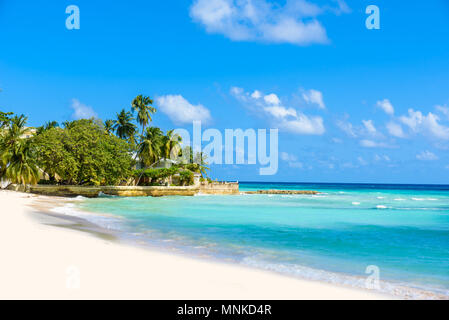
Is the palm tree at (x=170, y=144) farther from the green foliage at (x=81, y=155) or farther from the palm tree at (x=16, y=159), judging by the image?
the palm tree at (x=16, y=159)

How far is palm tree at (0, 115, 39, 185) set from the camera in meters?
30.1

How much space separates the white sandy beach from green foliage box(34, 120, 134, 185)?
942 inches

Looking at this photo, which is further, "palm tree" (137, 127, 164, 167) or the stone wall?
the stone wall

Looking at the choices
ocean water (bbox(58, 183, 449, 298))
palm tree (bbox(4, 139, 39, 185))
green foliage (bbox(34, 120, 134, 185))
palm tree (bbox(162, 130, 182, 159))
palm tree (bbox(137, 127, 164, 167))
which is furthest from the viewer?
palm tree (bbox(162, 130, 182, 159))

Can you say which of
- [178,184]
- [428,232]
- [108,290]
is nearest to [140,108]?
[178,184]

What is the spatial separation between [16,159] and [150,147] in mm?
17681

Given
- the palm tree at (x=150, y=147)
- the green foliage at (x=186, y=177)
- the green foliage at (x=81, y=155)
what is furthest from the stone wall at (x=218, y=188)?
the green foliage at (x=81, y=155)

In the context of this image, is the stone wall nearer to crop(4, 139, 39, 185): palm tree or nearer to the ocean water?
crop(4, 139, 39, 185): palm tree

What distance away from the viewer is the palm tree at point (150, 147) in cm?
4619

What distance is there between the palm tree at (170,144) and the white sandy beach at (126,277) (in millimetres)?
42994

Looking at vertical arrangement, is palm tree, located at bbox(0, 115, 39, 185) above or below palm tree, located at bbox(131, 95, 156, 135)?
below

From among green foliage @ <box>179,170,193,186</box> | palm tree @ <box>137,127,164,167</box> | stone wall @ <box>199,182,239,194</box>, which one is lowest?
stone wall @ <box>199,182,239,194</box>

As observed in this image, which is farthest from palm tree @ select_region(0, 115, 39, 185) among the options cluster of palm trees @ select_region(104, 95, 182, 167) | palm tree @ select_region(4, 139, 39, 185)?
cluster of palm trees @ select_region(104, 95, 182, 167)

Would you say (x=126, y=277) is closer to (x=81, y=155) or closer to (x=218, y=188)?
(x=81, y=155)
